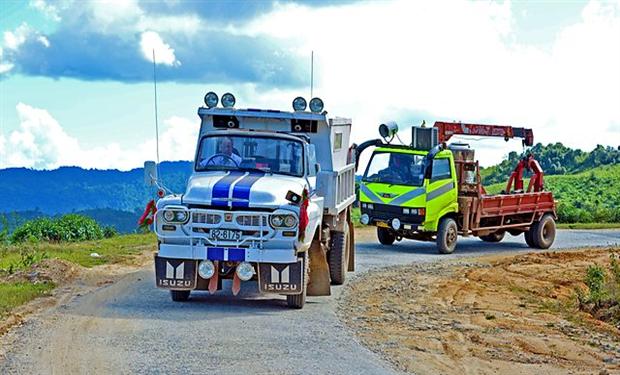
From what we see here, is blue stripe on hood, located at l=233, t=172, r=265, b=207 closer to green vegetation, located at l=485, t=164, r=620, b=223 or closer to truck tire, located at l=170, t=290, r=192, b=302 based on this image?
truck tire, located at l=170, t=290, r=192, b=302

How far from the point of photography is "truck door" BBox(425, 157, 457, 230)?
24.1m

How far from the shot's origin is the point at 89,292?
52.7ft

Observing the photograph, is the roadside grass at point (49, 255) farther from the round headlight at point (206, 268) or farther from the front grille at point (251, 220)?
the front grille at point (251, 220)

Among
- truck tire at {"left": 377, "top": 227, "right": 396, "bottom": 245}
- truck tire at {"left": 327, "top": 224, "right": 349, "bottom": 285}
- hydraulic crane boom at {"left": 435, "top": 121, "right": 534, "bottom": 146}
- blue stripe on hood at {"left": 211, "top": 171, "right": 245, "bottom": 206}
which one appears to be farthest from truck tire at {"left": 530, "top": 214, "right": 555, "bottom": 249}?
blue stripe on hood at {"left": 211, "top": 171, "right": 245, "bottom": 206}

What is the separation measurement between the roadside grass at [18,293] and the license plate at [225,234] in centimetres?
289

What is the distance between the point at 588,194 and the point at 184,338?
1618 inches

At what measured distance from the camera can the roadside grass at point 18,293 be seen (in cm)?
1412

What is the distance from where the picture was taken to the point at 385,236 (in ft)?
86.4

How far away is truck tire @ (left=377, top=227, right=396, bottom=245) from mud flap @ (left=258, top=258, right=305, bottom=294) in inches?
473

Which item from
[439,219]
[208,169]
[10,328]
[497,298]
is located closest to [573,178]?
[439,219]

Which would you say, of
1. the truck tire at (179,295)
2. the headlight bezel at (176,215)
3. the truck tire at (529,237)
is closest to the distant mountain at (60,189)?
the truck tire at (529,237)

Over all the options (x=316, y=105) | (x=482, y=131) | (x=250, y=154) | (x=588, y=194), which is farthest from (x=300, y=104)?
(x=588, y=194)

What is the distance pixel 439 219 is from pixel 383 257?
6.90 feet

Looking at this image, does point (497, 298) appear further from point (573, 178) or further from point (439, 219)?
point (573, 178)
